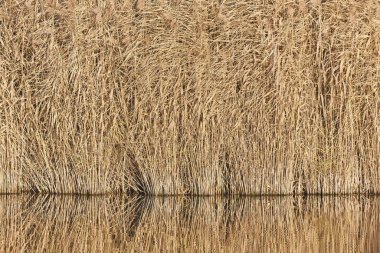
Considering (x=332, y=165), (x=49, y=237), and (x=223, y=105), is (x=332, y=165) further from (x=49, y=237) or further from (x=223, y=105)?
(x=49, y=237)

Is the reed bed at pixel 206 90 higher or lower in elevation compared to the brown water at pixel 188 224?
higher

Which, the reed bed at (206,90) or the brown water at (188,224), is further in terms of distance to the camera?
the reed bed at (206,90)

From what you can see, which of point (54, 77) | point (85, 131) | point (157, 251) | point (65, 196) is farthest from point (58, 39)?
point (157, 251)

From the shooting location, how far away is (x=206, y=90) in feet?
28.4

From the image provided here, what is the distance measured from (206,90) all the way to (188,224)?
1415mm

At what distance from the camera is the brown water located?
7262mm

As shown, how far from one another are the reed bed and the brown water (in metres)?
0.25

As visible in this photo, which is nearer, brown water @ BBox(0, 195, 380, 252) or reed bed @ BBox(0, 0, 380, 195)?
brown water @ BBox(0, 195, 380, 252)

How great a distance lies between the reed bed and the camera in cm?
862

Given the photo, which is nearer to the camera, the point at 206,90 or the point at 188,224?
the point at 188,224

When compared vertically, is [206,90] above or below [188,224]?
above

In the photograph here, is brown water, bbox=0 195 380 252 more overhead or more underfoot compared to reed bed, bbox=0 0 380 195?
more underfoot

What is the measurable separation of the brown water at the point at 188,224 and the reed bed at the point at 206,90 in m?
0.25

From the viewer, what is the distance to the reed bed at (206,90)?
862cm
